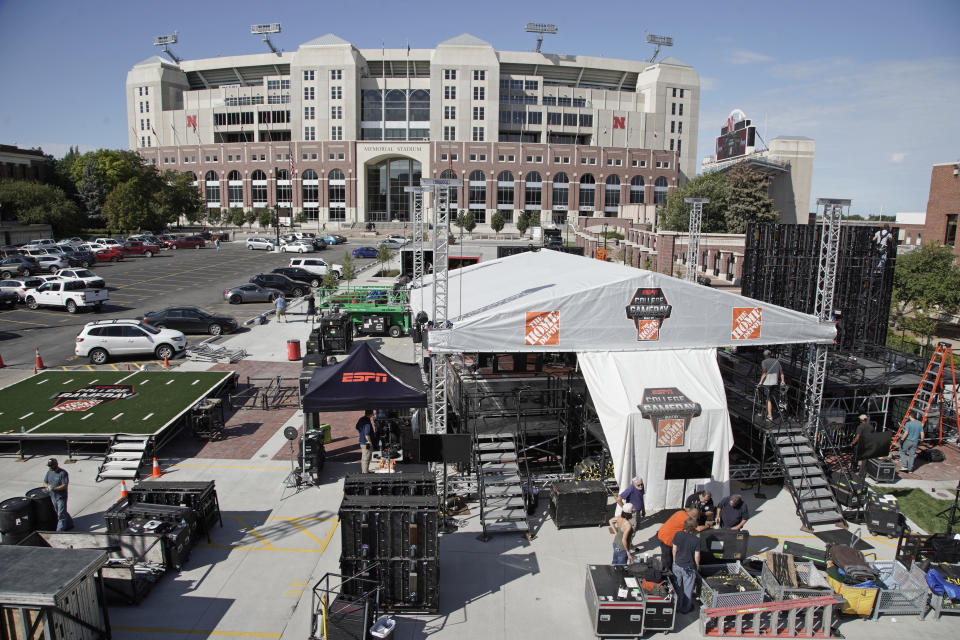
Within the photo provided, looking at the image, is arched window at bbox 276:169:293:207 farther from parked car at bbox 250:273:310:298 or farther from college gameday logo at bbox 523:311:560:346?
college gameday logo at bbox 523:311:560:346

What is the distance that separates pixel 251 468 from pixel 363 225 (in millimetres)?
84612

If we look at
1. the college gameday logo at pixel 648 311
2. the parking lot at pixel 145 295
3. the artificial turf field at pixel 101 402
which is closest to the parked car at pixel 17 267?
the parking lot at pixel 145 295

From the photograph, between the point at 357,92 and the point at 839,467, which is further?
the point at 357,92

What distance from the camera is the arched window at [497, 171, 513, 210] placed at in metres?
96.9

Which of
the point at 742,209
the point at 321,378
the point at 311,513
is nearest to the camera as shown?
the point at 311,513

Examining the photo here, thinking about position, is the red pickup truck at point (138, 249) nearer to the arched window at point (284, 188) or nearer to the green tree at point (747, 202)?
the arched window at point (284, 188)

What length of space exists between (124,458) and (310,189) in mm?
90137

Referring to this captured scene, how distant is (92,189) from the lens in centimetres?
8138

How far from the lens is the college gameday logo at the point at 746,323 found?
44.4 feet

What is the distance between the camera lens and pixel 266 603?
9367 mm

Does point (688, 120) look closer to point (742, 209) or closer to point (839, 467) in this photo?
point (742, 209)

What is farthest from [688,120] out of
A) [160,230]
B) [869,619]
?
[869,619]

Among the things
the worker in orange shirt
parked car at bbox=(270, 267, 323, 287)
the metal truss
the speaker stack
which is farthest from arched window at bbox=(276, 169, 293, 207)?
the worker in orange shirt

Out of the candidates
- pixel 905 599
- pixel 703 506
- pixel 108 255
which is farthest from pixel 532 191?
pixel 905 599
